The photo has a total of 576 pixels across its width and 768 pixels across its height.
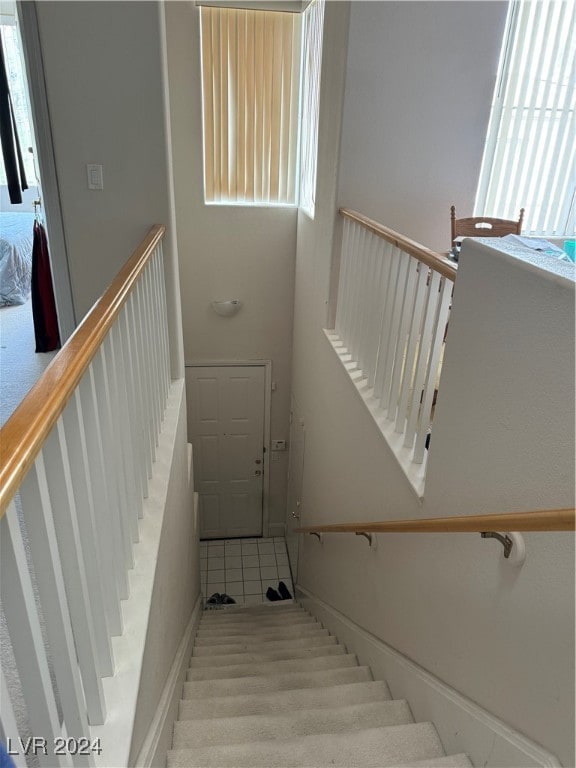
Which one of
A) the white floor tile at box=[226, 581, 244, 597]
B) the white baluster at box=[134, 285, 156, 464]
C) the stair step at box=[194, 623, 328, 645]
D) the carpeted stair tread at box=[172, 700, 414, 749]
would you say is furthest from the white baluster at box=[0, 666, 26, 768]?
the white floor tile at box=[226, 581, 244, 597]

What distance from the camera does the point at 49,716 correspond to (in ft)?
2.97

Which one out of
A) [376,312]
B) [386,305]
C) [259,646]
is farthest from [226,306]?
[259,646]

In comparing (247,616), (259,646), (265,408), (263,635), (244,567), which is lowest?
(244,567)

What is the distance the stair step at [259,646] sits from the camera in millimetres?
3051

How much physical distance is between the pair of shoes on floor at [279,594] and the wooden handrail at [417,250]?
3.84 meters

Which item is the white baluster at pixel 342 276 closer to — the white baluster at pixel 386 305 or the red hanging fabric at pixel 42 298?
the white baluster at pixel 386 305

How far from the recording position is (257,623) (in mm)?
3949

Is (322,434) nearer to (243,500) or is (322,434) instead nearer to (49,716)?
(243,500)

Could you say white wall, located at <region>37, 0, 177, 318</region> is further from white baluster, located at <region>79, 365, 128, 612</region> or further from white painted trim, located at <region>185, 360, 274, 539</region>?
white painted trim, located at <region>185, 360, 274, 539</region>

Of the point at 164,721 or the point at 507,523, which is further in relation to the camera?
the point at 164,721

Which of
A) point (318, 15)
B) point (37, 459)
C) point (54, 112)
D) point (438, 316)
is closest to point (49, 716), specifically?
point (37, 459)

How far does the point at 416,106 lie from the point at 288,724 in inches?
136

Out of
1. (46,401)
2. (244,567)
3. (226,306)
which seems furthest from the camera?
(244,567)

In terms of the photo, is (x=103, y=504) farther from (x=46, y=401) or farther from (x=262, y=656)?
(x=262, y=656)
